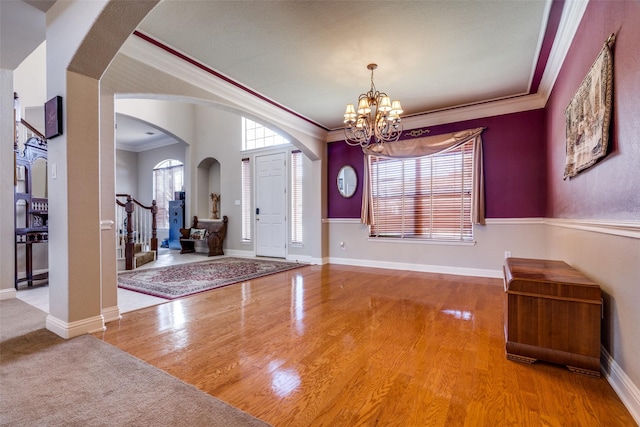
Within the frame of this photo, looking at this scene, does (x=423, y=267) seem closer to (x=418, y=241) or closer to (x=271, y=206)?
(x=418, y=241)

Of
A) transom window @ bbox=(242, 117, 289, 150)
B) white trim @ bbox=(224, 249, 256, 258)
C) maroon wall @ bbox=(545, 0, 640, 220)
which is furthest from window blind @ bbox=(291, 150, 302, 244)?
maroon wall @ bbox=(545, 0, 640, 220)

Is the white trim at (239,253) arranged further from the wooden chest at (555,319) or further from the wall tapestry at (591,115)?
the wall tapestry at (591,115)

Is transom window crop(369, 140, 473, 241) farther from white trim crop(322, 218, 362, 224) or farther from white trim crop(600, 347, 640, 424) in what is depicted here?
white trim crop(600, 347, 640, 424)

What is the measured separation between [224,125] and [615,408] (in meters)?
7.59

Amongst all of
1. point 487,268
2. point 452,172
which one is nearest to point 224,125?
point 452,172

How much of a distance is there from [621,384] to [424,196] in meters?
3.59

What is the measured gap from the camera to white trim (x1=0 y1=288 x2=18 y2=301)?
10.9 ft

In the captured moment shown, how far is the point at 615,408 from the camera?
143 cm

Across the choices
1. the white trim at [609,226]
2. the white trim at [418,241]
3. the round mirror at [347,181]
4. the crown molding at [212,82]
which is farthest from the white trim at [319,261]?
the white trim at [609,226]

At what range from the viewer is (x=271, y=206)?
258 inches

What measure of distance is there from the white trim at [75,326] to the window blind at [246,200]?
14.9ft

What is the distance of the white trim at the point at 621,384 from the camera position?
1367mm

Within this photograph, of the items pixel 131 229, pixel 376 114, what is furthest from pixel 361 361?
pixel 131 229

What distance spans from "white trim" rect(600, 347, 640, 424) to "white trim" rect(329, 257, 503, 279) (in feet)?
8.93
